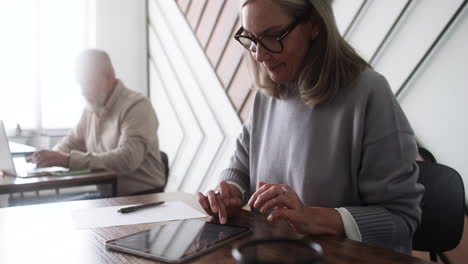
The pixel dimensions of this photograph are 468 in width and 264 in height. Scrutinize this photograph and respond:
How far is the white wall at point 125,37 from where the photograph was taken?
12.2ft

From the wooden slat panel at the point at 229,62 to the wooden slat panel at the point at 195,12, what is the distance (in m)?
0.51

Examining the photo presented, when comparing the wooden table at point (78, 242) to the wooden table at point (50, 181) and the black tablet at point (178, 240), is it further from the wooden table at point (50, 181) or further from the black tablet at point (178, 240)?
the wooden table at point (50, 181)

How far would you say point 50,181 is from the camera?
4.98ft

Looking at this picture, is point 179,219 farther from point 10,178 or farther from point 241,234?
point 10,178

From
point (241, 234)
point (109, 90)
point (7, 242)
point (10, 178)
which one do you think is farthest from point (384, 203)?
point (109, 90)

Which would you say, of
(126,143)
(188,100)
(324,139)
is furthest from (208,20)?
(324,139)

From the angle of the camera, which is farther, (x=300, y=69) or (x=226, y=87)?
(x=226, y=87)

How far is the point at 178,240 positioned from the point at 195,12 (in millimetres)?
2816

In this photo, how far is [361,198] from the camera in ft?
3.42

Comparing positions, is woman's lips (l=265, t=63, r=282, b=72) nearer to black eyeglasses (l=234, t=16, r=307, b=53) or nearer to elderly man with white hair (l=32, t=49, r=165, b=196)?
black eyeglasses (l=234, t=16, r=307, b=53)

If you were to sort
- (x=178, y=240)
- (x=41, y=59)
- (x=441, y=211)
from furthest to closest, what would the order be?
(x=41, y=59)
(x=441, y=211)
(x=178, y=240)

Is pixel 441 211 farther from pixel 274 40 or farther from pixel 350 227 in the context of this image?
pixel 274 40

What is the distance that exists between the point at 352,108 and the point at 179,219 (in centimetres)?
52

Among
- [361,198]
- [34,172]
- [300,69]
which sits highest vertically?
[300,69]
